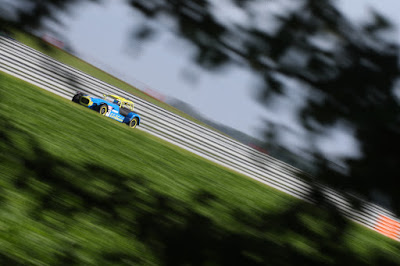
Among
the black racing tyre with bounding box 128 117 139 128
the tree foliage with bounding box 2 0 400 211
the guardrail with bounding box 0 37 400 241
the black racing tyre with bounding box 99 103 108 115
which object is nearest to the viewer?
the tree foliage with bounding box 2 0 400 211

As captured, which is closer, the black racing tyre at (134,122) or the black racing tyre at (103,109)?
the black racing tyre at (103,109)

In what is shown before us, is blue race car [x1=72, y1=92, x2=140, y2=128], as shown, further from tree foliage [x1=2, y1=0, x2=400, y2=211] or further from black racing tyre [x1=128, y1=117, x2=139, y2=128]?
tree foliage [x1=2, y1=0, x2=400, y2=211]

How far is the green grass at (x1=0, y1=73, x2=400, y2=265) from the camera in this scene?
2.02 meters

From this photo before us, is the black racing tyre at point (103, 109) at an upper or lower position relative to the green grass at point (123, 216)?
upper

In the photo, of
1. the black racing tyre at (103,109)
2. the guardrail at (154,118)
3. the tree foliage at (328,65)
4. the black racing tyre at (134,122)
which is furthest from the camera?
the black racing tyre at (134,122)

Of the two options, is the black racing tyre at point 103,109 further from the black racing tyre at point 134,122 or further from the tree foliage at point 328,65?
the tree foliage at point 328,65

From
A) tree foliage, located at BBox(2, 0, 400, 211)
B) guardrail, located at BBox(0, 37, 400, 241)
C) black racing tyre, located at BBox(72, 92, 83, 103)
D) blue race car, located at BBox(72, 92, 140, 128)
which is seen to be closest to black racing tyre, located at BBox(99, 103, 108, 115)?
blue race car, located at BBox(72, 92, 140, 128)

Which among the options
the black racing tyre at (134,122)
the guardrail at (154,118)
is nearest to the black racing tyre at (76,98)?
the guardrail at (154,118)

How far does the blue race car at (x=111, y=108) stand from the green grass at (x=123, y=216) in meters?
3.92

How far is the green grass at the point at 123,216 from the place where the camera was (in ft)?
6.63

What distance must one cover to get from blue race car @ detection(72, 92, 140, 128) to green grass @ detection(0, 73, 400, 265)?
3.92 meters

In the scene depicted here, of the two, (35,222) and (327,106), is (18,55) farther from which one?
(327,106)

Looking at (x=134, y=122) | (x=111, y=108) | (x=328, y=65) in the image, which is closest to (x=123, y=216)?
(x=328, y=65)

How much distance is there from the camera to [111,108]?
27.6 feet
